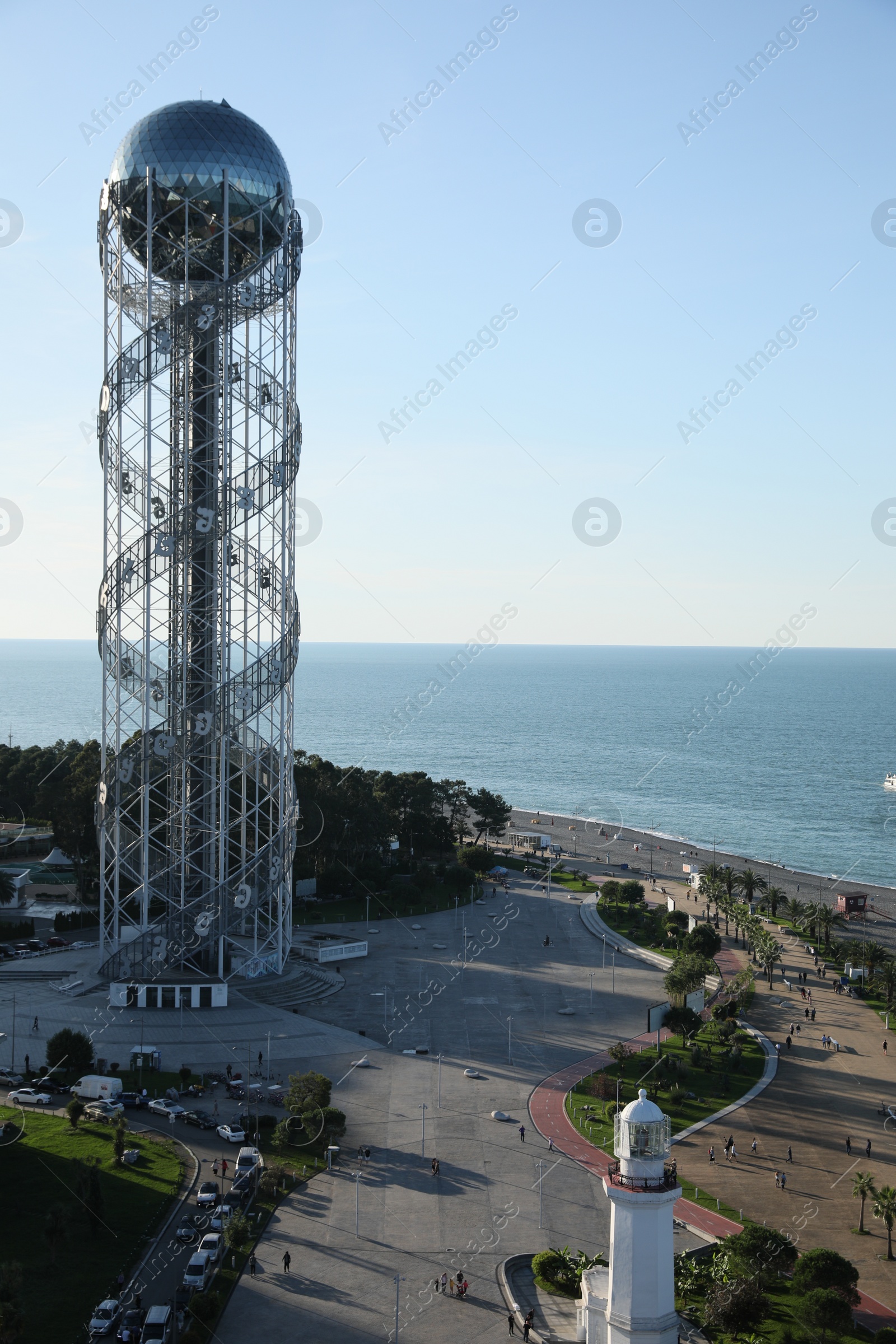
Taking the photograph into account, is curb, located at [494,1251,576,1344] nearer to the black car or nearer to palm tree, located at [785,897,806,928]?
the black car

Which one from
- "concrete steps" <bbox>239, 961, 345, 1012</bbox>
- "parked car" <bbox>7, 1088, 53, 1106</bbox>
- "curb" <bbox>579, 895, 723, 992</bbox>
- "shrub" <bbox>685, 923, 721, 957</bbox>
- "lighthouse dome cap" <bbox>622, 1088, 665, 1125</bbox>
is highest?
"lighthouse dome cap" <bbox>622, 1088, 665, 1125</bbox>

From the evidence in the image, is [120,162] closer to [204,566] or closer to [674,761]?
[204,566]

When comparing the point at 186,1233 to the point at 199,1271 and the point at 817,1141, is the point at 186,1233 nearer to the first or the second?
the point at 199,1271

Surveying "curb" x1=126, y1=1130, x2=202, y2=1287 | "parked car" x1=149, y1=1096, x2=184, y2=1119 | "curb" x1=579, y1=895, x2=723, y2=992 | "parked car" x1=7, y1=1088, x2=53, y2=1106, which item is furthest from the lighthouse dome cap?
"curb" x1=579, y1=895, x2=723, y2=992

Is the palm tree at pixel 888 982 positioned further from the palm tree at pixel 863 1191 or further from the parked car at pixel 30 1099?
the parked car at pixel 30 1099

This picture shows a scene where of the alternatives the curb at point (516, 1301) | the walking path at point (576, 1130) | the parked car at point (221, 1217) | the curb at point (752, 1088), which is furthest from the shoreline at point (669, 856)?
the parked car at point (221, 1217)

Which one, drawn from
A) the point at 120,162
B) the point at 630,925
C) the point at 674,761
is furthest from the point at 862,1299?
the point at 674,761
